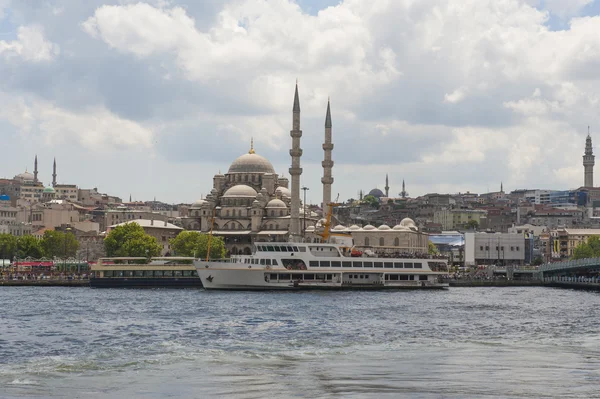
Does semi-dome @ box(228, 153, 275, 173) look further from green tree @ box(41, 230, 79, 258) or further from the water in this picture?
the water

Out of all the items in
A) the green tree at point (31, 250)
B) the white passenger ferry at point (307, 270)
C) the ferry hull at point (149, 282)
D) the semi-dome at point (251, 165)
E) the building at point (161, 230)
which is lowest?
the ferry hull at point (149, 282)

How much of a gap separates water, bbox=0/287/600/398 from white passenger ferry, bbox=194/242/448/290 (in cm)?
1369

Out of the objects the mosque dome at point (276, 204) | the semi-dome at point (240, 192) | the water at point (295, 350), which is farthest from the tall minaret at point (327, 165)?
the water at point (295, 350)

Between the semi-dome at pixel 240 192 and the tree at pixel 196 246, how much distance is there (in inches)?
816

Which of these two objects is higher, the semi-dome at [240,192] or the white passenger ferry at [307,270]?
the semi-dome at [240,192]

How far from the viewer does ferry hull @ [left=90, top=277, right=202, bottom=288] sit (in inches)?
3091

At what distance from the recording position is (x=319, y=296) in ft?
213

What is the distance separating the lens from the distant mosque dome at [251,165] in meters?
141

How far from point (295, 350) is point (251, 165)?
109 meters

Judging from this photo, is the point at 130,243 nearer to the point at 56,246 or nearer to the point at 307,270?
the point at 56,246

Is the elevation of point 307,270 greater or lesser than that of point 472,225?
lesser

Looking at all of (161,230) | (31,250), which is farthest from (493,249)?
(31,250)

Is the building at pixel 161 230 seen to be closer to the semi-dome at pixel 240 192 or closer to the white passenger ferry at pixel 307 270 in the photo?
the semi-dome at pixel 240 192

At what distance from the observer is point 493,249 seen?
13500 centimetres
